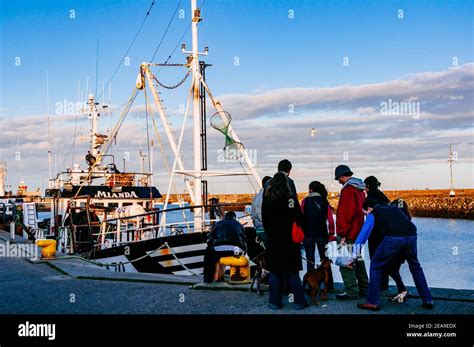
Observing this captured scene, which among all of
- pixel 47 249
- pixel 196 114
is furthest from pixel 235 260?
pixel 196 114

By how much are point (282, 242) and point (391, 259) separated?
1.36 m

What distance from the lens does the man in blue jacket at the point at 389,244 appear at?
21.8 feet

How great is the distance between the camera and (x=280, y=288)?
7.11 meters

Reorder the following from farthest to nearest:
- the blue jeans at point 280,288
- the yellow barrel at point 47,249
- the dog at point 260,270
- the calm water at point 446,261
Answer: the calm water at point 446,261
the yellow barrel at point 47,249
the dog at point 260,270
the blue jeans at point 280,288

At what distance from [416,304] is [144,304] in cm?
374

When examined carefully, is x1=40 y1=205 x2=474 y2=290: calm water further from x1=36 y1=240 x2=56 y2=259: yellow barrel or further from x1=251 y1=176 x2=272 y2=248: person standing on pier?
x1=251 y1=176 x2=272 y2=248: person standing on pier

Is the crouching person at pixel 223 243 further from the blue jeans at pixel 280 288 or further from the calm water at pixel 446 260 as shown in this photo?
the calm water at pixel 446 260

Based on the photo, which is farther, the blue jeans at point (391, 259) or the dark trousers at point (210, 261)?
the dark trousers at point (210, 261)

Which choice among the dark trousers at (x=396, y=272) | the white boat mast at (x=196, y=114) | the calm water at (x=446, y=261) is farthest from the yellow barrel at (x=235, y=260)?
the calm water at (x=446, y=261)

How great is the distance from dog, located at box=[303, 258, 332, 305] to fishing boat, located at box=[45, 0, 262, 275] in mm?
5072

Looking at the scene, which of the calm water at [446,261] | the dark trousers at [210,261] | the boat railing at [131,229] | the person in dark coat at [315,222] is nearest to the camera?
the person in dark coat at [315,222]

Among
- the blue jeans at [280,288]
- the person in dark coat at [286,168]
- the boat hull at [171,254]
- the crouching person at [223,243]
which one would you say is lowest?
the boat hull at [171,254]

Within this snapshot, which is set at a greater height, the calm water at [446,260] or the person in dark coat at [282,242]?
the person in dark coat at [282,242]
